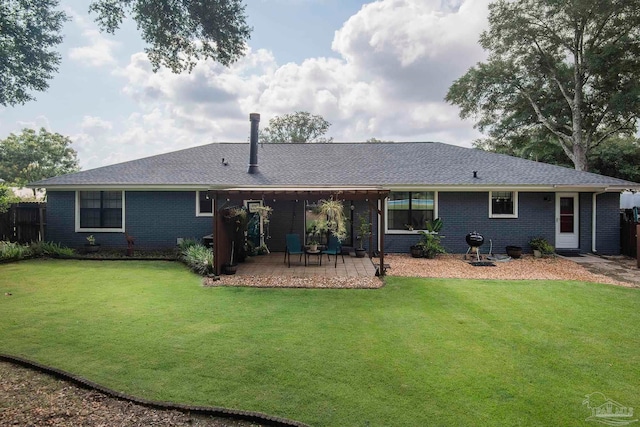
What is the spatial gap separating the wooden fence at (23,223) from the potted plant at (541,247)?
17363 millimetres

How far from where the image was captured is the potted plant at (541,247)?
11.6 metres

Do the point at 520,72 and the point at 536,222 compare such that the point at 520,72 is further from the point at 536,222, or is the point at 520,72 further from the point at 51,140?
the point at 51,140

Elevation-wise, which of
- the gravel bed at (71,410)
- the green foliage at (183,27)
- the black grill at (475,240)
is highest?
the green foliage at (183,27)

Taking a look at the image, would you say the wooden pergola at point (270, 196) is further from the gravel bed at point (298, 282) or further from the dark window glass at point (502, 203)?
the dark window glass at point (502, 203)

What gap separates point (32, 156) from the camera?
34.8m

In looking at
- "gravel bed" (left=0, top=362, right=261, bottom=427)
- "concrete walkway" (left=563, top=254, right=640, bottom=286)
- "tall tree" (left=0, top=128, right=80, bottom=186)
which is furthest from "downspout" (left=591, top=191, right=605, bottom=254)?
"tall tree" (left=0, top=128, right=80, bottom=186)

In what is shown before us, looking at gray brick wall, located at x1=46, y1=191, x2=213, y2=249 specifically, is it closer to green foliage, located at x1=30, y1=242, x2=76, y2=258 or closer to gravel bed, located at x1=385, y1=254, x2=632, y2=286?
green foliage, located at x1=30, y1=242, x2=76, y2=258

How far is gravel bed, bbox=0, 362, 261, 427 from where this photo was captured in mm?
3051

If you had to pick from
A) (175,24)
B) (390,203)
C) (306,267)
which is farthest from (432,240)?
(175,24)

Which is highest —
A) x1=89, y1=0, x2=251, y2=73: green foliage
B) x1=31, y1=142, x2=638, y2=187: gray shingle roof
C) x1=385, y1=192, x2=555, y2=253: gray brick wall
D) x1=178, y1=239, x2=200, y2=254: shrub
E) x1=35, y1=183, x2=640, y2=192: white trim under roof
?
x1=89, y1=0, x2=251, y2=73: green foliage

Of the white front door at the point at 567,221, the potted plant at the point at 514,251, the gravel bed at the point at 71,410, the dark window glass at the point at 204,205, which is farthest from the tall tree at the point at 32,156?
the white front door at the point at 567,221

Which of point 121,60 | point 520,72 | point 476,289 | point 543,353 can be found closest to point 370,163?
point 476,289

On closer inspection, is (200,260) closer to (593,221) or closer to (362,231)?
(362,231)

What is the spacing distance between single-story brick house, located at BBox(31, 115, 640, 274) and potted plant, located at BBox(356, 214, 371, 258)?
0.26 meters
